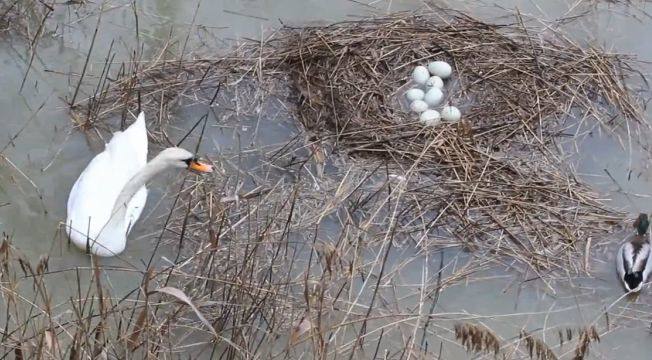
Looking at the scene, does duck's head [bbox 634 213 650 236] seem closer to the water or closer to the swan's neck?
the water

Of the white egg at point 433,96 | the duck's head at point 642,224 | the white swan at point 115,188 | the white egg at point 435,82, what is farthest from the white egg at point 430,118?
the white swan at point 115,188

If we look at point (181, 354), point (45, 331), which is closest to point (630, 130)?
point (181, 354)

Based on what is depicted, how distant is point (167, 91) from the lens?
4.96 metres

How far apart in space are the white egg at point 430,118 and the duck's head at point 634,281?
125cm

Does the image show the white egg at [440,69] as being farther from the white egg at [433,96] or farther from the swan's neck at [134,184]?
the swan's neck at [134,184]

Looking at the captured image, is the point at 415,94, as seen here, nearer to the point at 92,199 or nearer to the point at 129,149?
the point at 129,149

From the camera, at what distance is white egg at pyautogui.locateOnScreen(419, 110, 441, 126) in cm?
493

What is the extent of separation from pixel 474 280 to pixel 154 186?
1.49 metres

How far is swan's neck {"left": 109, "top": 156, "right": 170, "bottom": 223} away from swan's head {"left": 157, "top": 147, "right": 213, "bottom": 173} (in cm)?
2

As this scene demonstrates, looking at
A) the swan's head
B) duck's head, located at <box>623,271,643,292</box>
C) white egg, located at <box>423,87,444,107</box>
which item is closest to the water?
duck's head, located at <box>623,271,643,292</box>

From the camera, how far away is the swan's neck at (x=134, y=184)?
3971 millimetres

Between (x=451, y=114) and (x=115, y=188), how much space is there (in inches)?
67.5

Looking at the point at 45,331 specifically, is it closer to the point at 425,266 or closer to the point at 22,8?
the point at 425,266

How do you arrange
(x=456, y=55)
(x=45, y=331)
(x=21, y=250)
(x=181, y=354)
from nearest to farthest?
(x=45, y=331) → (x=181, y=354) → (x=21, y=250) → (x=456, y=55)
